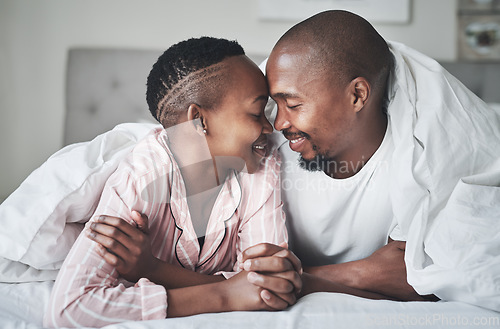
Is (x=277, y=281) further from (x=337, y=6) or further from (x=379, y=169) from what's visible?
(x=337, y=6)

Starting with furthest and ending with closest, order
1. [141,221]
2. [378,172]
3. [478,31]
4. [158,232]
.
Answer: [478,31], [378,172], [158,232], [141,221]

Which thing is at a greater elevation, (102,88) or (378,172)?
(102,88)

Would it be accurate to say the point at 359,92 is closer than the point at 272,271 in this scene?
No

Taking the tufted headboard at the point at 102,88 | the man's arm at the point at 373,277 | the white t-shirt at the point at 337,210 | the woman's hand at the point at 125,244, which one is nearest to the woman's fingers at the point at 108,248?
the woman's hand at the point at 125,244

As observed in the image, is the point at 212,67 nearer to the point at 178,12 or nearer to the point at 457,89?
the point at 457,89

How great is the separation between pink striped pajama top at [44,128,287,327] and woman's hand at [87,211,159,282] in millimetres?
15

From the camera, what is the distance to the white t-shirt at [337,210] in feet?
3.58

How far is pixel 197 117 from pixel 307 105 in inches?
10.7

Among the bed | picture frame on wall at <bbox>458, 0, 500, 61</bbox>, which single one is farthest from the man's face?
picture frame on wall at <bbox>458, 0, 500, 61</bbox>

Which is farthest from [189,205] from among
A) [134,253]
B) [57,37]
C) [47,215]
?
[57,37]

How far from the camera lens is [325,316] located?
0.75 m

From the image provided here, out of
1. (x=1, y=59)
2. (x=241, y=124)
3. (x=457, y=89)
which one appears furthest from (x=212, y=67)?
(x=1, y=59)

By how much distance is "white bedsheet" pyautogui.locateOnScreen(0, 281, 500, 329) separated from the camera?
71 centimetres

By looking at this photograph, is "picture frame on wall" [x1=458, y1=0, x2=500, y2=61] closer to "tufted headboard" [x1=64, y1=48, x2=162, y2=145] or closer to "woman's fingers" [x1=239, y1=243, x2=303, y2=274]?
"tufted headboard" [x1=64, y1=48, x2=162, y2=145]
